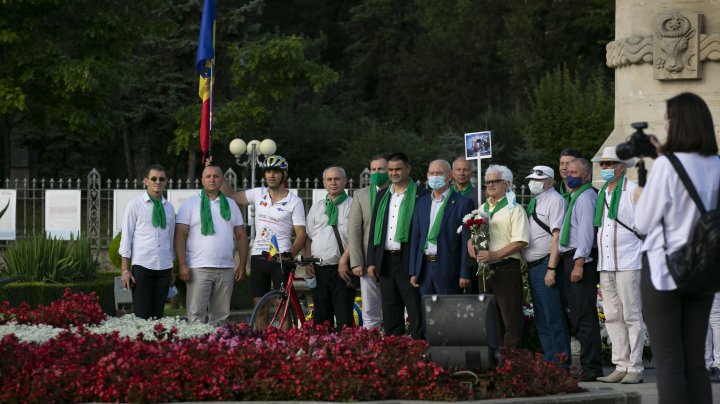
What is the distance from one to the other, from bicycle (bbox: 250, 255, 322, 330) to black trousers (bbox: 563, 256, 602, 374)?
2.36 metres

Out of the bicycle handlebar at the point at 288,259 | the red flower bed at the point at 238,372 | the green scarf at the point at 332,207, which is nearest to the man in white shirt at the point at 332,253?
the green scarf at the point at 332,207

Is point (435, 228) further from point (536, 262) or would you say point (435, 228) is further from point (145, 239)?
point (145, 239)

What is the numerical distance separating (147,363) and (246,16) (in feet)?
109

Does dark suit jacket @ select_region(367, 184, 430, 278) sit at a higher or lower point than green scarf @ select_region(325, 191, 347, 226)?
lower

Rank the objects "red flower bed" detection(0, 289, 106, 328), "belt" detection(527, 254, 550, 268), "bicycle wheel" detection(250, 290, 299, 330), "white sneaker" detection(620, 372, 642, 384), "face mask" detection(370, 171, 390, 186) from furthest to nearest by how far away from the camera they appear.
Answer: "face mask" detection(370, 171, 390, 186), "bicycle wheel" detection(250, 290, 299, 330), "belt" detection(527, 254, 550, 268), "white sneaker" detection(620, 372, 642, 384), "red flower bed" detection(0, 289, 106, 328)

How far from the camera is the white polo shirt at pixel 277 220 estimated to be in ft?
41.1

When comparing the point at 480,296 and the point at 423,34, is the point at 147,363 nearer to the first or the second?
the point at 480,296

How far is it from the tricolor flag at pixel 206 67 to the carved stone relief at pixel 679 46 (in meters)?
5.65

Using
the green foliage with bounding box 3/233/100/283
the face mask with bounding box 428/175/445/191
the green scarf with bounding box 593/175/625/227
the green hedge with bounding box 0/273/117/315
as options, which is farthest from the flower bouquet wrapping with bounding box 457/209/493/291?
the green foliage with bounding box 3/233/100/283

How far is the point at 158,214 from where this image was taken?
12.2 metres

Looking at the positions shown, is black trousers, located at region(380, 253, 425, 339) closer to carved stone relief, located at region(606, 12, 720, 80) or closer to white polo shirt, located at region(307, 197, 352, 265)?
white polo shirt, located at region(307, 197, 352, 265)

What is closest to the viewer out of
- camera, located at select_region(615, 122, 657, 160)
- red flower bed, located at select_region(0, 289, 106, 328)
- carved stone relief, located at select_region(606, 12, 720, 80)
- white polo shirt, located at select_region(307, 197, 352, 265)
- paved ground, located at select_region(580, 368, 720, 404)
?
camera, located at select_region(615, 122, 657, 160)

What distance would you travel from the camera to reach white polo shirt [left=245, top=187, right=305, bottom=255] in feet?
41.1

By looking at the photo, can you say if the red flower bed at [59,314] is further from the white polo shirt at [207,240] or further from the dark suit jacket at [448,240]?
the dark suit jacket at [448,240]
